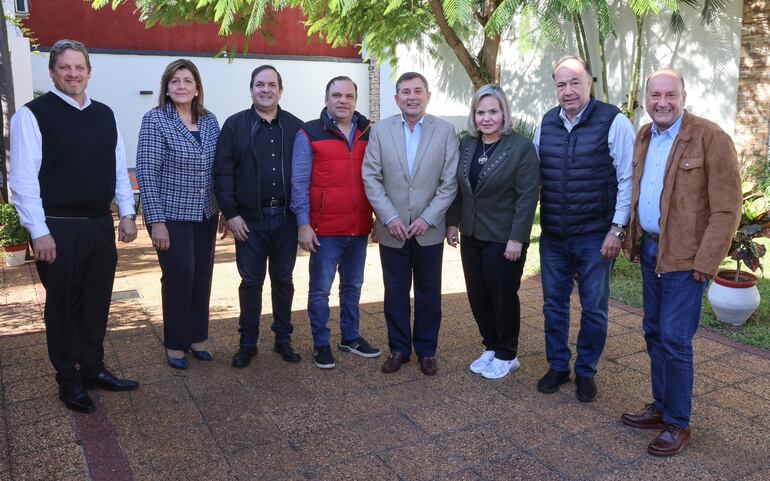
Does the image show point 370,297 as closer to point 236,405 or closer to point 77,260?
point 236,405

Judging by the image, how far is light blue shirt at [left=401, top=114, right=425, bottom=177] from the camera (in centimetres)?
426

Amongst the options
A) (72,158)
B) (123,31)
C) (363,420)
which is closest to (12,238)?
(72,158)

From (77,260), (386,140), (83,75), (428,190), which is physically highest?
(83,75)

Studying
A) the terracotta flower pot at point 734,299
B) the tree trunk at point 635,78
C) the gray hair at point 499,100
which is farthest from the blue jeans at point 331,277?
the tree trunk at point 635,78

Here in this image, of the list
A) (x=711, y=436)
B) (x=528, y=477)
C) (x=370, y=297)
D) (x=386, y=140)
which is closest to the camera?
(x=528, y=477)

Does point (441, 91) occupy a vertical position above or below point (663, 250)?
above

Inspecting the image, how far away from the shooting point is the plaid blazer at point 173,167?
163 inches

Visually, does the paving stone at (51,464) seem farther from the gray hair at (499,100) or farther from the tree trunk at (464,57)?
the tree trunk at (464,57)

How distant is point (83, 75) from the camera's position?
3762 mm

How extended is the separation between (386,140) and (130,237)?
5.40ft

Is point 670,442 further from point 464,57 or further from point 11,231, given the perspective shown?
point 11,231

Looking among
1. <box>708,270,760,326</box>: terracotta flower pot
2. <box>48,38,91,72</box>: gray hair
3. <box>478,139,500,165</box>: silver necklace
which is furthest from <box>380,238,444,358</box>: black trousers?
<box>708,270,760,326</box>: terracotta flower pot

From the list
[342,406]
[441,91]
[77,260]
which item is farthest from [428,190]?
[441,91]

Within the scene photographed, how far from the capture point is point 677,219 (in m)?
3.26
